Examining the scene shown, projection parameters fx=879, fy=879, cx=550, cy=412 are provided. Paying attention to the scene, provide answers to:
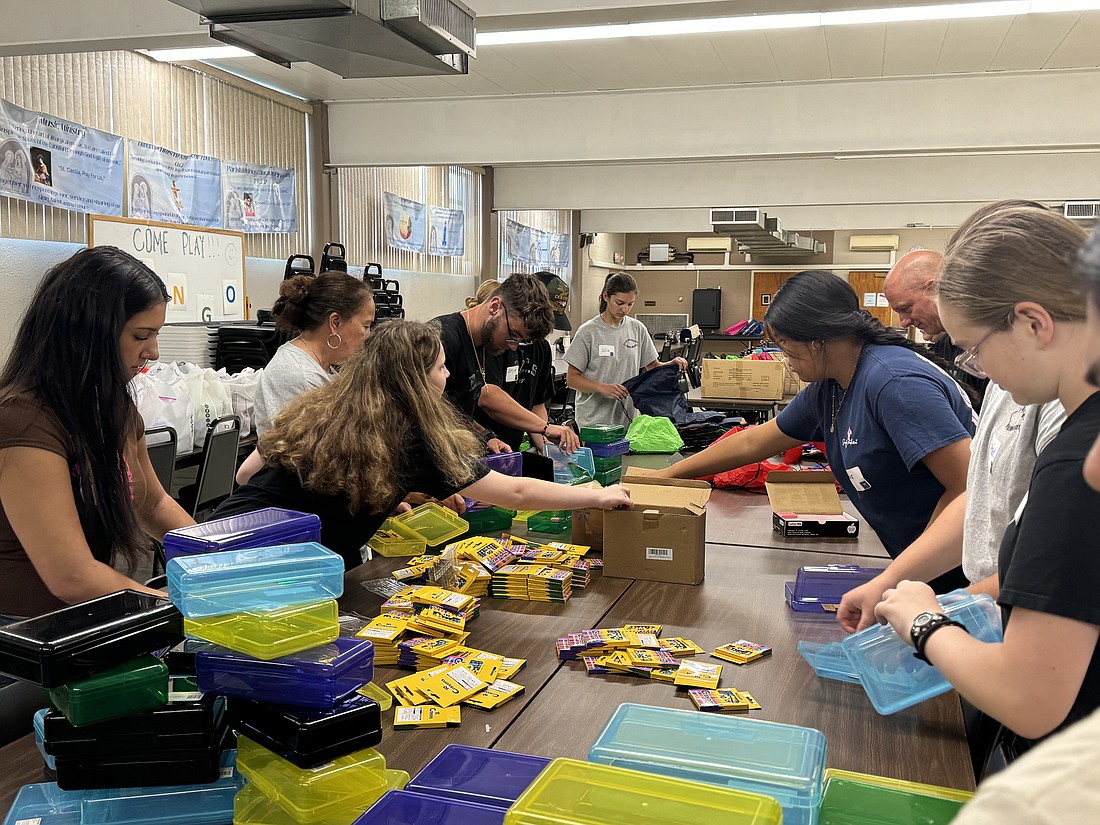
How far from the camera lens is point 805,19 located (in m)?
4.79

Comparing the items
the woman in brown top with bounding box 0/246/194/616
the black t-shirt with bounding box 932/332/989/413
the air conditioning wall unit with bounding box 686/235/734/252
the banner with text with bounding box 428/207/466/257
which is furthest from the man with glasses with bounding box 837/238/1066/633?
the air conditioning wall unit with bounding box 686/235/734/252

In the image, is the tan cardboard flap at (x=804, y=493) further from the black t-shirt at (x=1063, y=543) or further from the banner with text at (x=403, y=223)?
the banner with text at (x=403, y=223)

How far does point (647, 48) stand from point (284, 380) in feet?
12.3

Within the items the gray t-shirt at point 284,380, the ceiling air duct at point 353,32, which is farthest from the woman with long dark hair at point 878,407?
the gray t-shirt at point 284,380

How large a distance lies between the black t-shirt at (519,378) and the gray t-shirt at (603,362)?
117cm

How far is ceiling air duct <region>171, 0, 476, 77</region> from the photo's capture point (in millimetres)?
2309

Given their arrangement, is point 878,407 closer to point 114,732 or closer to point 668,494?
point 668,494

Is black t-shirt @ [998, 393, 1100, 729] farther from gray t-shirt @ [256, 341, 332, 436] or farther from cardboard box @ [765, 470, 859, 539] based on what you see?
gray t-shirt @ [256, 341, 332, 436]

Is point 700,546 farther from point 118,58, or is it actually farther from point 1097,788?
point 118,58

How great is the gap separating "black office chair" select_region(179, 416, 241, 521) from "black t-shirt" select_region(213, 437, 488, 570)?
2.04 meters

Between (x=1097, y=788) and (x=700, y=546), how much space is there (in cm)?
203

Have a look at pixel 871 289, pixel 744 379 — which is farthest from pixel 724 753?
pixel 871 289

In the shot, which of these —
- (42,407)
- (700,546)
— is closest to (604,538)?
(700,546)

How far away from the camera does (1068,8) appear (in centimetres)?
466
